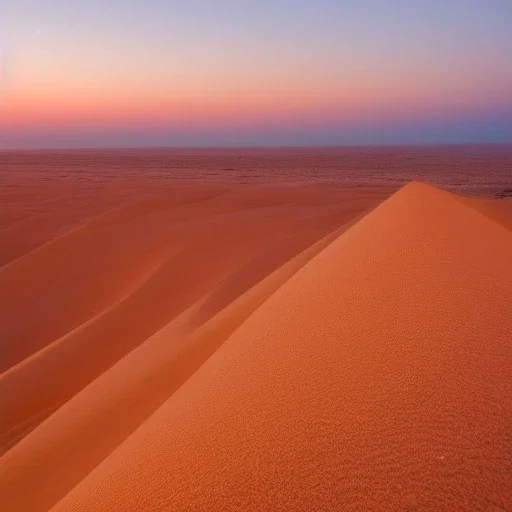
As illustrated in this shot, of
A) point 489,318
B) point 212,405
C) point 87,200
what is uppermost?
point 489,318

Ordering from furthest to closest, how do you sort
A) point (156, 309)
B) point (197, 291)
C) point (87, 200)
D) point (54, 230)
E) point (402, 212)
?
point (87, 200), point (54, 230), point (197, 291), point (156, 309), point (402, 212)

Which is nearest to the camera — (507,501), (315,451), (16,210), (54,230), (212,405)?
(507,501)

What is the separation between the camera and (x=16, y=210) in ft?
50.6

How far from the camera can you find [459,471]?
1256mm

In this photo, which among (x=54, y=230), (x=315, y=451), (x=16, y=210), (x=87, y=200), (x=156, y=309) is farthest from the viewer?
(x=87, y=200)

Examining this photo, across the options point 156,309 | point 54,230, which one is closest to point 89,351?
point 156,309

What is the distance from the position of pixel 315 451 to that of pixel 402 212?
2822mm

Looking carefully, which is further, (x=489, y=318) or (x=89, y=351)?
(x=89, y=351)

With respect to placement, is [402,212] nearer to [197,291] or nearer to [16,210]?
[197,291]

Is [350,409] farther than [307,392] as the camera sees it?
No

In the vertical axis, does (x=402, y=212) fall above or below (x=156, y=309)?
above

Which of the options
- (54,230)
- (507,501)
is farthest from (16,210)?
(507,501)

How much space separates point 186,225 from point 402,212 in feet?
19.1

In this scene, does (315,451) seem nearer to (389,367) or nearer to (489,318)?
(389,367)
